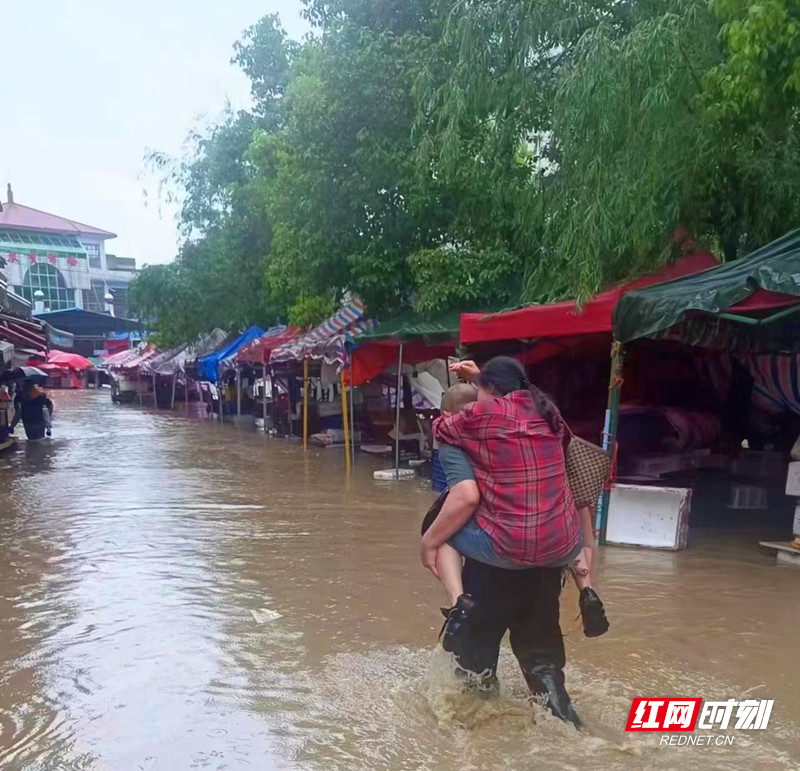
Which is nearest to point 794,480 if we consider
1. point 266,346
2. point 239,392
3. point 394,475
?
point 394,475

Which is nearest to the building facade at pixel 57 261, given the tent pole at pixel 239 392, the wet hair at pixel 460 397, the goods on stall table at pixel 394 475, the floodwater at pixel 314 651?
the tent pole at pixel 239 392

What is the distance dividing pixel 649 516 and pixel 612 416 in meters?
0.99

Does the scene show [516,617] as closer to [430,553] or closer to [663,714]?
[430,553]

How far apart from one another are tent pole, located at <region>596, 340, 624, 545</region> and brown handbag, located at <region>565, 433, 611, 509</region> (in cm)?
388

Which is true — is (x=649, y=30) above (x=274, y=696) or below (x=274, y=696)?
above

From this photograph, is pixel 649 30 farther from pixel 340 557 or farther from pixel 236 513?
pixel 236 513

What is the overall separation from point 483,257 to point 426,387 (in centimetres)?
223

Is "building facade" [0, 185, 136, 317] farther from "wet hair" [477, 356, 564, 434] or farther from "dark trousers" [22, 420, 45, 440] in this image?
"wet hair" [477, 356, 564, 434]

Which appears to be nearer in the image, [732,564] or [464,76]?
[732,564]

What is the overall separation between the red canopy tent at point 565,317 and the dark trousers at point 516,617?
4.69 m

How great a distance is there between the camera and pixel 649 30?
25.8 feet

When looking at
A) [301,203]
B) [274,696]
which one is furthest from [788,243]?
[301,203]

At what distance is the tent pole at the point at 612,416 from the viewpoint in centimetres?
762

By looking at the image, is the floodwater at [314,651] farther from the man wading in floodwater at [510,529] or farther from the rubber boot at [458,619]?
the rubber boot at [458,619]
